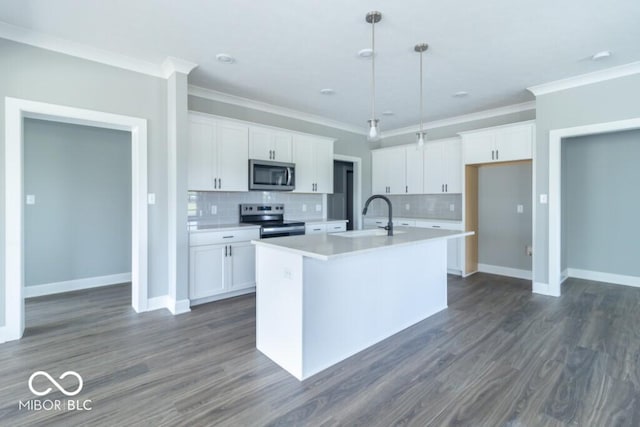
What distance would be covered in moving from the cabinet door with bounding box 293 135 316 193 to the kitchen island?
2.17m

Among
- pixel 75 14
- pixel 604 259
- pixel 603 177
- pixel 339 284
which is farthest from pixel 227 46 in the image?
pixel 604 259

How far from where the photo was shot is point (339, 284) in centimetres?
239

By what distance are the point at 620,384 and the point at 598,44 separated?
2.89 m

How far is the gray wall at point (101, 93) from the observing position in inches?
107

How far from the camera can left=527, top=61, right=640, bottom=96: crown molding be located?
3404 mm

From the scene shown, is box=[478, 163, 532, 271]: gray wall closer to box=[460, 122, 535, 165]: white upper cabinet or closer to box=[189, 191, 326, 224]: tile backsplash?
box=[460, 122, 535, 165]: white upper cabinet

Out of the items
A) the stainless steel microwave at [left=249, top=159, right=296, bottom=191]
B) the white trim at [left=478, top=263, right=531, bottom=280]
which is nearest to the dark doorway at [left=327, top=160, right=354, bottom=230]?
the stainless steel microwave at [left=249, top=159, right=296, bottom=191]

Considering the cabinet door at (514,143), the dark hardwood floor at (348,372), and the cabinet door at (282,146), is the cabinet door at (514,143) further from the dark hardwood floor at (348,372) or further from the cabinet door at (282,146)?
the cabinet door at (282,146)

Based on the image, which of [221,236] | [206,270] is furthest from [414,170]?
[206,270]

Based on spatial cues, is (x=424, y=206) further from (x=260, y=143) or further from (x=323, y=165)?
(x=260, y=143)

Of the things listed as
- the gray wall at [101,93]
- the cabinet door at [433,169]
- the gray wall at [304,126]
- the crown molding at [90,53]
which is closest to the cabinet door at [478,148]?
the cabinet door at [433,169]

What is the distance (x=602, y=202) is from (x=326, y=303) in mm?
4647

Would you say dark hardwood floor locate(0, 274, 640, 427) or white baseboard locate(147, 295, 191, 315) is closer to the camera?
dark hardwood floor locate(0, 274, 640, 427)

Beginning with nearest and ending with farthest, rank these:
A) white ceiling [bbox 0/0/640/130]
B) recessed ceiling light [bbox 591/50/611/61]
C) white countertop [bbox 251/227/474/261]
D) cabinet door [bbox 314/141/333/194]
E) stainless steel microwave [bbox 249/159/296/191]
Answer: white countertop [bbox 251/227/474/261] → white ceiling [bbox 0/0/640/130] → recessed ceiling light [bbox 591/50/611/61] → stainless steel microwave [bbox 249/159/296/191] → cabinet door [bbox 314/141/333/194]
